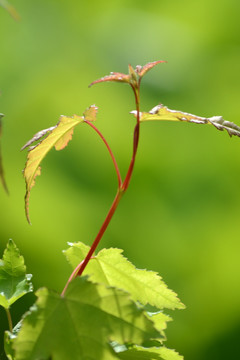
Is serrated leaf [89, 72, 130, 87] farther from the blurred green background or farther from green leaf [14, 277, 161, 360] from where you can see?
the blurred green background

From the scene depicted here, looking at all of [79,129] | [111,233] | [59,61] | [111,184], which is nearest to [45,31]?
[59,61]

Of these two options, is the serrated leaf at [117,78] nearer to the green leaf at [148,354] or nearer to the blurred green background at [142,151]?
the green leaf at [148,354]

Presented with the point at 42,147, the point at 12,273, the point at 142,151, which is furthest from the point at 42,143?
the point at 142,151

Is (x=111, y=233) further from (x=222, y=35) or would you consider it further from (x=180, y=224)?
(x=222, y=35)

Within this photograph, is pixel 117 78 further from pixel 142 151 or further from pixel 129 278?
pixel 142 151

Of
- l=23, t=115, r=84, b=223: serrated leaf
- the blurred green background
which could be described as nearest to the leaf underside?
l=23, t=115, r=84, b=223: serrated leaf

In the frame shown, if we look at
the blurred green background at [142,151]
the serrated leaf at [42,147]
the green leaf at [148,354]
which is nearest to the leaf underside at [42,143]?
the serrated leaf at [42,147]
